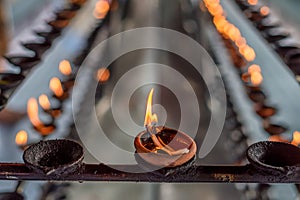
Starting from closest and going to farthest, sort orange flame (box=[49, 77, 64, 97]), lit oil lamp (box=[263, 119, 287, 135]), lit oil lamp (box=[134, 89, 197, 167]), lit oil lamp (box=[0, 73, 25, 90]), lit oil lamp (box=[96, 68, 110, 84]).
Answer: lit oil lamp (box=[134, 89, 197, 167]) < lit oil lamp (box=[0, 73, 25, 90]) < lit oil lamp (box=[263, 119, 287, 135]) < orange flame (box=[49, 77, 64, 97]) < lit oil lamp (box=[96, 68, 110, 84])

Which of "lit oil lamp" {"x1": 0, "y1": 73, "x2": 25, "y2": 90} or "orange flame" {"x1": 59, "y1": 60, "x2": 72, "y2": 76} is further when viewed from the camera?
"orange flame" {"x1": 59, "y1": 60, "x2": 72, "y2": 76}

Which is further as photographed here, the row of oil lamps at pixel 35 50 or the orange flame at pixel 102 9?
the orange flame at pixel 102 9

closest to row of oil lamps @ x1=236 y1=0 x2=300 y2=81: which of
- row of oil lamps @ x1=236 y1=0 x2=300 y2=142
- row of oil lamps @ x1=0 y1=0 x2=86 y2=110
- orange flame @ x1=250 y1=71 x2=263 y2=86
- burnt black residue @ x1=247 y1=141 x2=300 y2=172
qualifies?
row of oil lamps @ x1=236 y1=0 x2=300 y2=142

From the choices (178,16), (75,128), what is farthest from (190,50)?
(75,128)

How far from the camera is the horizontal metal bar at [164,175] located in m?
0.55

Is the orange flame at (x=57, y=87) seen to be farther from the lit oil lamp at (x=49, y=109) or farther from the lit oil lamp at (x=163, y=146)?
the lit oil lamp at (x=163, y=146)

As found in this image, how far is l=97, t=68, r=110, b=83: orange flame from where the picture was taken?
1.48 meters

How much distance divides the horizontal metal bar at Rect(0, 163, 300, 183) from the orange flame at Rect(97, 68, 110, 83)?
0.92m

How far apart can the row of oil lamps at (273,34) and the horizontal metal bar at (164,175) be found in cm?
37

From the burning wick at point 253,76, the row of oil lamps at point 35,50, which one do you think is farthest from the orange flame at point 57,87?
the burning wick at point 253,76

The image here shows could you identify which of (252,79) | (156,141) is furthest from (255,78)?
(156,141)

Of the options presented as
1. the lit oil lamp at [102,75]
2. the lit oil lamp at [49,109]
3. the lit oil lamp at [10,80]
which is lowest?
the lit oil lamp at [102,75]

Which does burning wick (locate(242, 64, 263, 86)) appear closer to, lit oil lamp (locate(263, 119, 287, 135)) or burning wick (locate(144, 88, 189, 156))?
lit oil lamp (locate(263, 119, 287, 135))

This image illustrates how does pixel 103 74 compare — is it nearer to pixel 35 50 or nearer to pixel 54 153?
pixel 35 50
